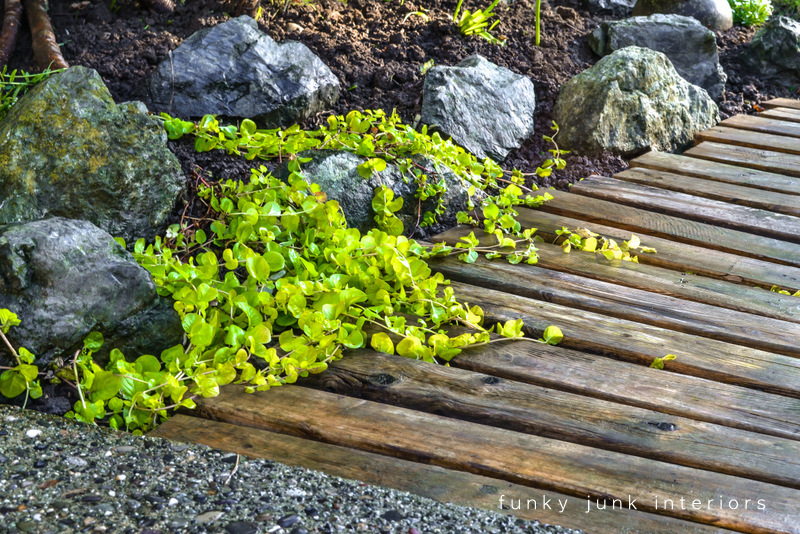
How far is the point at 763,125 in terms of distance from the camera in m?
4.11

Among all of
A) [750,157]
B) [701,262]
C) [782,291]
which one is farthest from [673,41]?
[782,291]

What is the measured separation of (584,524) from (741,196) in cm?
231

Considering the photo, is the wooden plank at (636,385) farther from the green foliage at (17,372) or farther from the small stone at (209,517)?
the green foliage at (17,372)

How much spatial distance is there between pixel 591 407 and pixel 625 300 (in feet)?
2.10

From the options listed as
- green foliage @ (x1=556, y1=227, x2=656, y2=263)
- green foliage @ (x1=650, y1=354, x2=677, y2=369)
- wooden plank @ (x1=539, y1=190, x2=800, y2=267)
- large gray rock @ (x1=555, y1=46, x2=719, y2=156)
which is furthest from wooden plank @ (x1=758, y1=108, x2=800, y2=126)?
green foliage @ (x1=650, y1=354, x2=677, y2=369)

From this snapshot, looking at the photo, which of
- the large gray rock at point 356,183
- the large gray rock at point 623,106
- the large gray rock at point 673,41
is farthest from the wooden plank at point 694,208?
the large gray rock at point 673,41

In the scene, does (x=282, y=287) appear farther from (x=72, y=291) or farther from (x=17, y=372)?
(x=17, y=372)

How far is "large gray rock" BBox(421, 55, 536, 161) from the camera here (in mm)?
3205

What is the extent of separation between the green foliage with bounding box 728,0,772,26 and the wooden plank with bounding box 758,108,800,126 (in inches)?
45.2

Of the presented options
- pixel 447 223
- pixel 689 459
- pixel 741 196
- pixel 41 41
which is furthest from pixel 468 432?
pixel 41 41

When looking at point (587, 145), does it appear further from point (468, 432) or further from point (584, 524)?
point (584, 524)

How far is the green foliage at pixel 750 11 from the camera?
17.0 feet

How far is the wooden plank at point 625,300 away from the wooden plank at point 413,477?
87 centimetres

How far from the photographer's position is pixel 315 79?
3.03 metres
